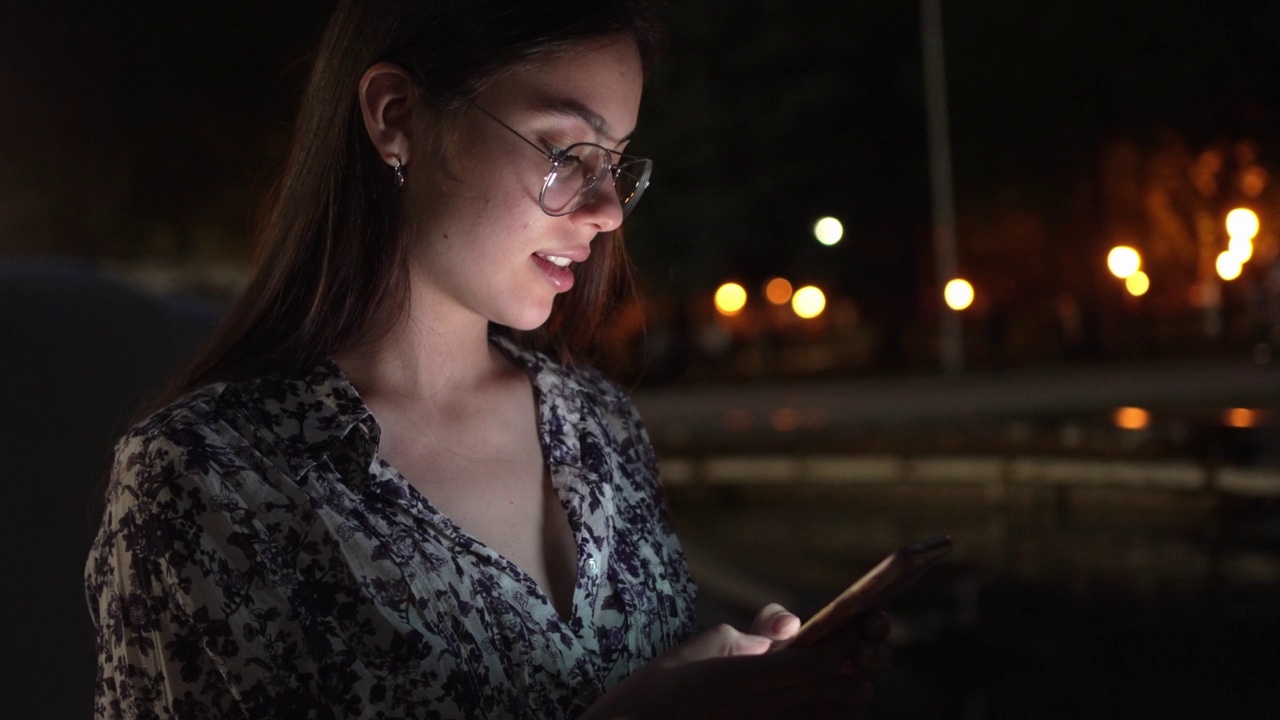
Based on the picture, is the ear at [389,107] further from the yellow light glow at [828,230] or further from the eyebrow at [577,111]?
the yellow light glow at [828,230]

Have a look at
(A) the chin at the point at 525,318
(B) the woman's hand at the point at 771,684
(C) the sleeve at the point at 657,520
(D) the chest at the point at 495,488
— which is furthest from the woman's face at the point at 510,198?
(B) the woman's hand at the point at 771,684

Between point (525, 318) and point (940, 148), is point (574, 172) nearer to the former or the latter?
point (525, 318)

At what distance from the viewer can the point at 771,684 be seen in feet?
4.10

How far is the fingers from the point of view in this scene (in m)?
1.55

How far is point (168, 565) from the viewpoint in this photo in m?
1.25

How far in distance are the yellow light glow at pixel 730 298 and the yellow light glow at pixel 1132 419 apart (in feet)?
42.6

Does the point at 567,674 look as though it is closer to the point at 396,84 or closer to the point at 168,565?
the point at 168,565

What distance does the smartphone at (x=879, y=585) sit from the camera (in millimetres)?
1174

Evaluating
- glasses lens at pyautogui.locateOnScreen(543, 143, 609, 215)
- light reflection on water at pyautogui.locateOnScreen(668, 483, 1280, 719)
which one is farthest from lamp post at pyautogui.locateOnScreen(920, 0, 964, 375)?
glasses lens at pyautogui.locateOnScreen(543, 143, 609, 215)

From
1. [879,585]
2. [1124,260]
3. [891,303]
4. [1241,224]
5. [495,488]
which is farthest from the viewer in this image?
[891,303]

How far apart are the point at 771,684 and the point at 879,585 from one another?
155mm

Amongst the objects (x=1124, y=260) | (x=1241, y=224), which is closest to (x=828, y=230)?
(x=1124, y=260)

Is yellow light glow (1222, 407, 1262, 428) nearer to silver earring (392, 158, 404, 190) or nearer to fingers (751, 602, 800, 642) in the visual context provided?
fingers (751, 602, 800, 642)

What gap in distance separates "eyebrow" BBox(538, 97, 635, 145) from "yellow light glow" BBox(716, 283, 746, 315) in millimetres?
16935
